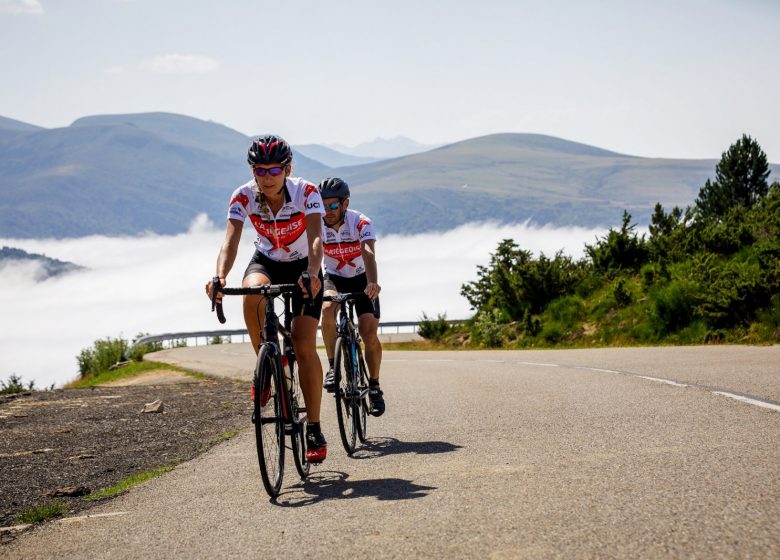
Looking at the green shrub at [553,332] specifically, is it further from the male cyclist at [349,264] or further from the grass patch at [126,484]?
the grass patch at [126,484]

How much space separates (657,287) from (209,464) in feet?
59.6

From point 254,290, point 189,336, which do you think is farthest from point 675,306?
point 189,336

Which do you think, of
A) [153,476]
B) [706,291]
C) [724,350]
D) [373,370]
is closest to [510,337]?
[706,291]

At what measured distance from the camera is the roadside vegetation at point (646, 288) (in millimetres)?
20391

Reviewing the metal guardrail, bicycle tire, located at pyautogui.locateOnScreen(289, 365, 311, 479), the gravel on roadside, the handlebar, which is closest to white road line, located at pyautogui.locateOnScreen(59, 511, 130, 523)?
the gravel on roadside

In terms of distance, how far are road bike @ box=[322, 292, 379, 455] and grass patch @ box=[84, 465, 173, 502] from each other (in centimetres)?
145

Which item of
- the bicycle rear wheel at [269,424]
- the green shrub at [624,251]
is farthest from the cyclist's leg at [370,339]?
the green shrub at [624,251]

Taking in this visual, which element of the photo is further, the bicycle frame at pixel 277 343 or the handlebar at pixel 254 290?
the bicycle frame at pixel 277 343

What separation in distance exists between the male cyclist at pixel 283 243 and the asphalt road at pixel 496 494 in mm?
681

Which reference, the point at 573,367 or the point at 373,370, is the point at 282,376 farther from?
the point at 573,367

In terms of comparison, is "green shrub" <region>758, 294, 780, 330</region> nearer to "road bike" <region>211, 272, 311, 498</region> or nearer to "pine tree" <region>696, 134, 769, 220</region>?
"road bike" <region>211, 272, 311, 498</region>

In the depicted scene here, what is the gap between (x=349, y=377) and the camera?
8.17 meters

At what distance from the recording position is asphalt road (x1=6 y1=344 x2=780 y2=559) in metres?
4.43

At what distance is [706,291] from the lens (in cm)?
2111
